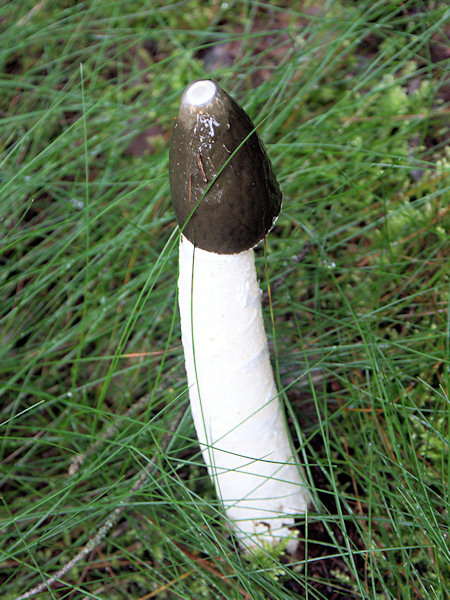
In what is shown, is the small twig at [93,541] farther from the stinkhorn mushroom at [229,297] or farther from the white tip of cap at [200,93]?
the white tip of cap at [200,93]

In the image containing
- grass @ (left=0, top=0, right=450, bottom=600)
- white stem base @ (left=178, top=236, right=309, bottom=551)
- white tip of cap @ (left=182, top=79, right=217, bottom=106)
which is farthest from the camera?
grass @ (left=0, top=0, right=450, bottom=600)

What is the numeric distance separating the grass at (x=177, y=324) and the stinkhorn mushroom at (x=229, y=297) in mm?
124

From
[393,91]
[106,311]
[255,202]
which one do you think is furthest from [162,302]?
[393,91]

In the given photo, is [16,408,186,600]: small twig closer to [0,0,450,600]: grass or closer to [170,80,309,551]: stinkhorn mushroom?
[0,0,450,600]: grass

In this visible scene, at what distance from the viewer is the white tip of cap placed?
1407mm

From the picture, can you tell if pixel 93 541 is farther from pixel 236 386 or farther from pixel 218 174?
pixel 218 174

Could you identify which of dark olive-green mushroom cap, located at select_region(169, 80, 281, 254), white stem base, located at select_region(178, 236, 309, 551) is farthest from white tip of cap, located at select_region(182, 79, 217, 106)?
white stem base, located at select_region(178, 236, 309, 551)

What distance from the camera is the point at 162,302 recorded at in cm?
248

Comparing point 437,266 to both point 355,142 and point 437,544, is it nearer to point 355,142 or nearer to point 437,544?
point 355,142

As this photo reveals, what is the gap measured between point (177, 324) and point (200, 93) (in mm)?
1350

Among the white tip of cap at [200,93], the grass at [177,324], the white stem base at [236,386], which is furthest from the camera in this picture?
the grass at [177,324]

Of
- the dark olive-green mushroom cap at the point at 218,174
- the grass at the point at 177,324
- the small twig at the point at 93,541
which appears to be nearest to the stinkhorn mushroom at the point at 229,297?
the dark olive-green mushroom cap at the point at 218,174

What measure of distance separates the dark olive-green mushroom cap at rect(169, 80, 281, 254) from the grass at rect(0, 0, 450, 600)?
349 millimetres

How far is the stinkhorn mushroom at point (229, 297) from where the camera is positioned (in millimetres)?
1453
